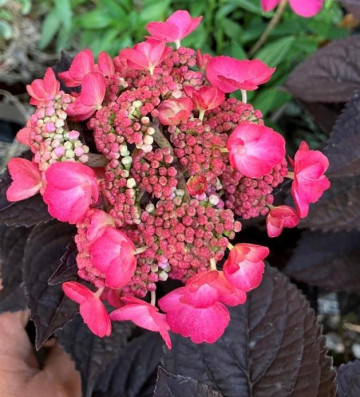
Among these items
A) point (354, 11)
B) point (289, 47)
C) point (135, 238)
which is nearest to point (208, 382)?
point (135, 238)

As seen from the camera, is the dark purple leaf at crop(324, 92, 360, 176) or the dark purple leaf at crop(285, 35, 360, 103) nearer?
the dark purple leaf at crop(324, 92, 360, 176)

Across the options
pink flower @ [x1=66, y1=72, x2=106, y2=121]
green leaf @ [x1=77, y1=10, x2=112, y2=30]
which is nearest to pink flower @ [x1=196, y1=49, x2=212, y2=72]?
pink flower @ [x1=66, y1=72, x2=106, y2=121]

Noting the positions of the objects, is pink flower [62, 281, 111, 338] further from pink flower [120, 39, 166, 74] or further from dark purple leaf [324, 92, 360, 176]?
dark purple leaf [324, 92, 360, 176]

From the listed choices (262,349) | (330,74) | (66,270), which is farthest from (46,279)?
(330,74)

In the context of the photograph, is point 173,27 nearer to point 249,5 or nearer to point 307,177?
point 307,177

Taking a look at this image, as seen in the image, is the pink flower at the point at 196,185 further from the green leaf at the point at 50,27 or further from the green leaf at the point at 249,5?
the green leaf at the point at 50,27

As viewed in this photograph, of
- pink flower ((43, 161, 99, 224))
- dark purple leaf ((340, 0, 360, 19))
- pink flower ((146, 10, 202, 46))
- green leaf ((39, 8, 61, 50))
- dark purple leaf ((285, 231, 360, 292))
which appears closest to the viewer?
pink flower ((43, 161, 99, 224))
